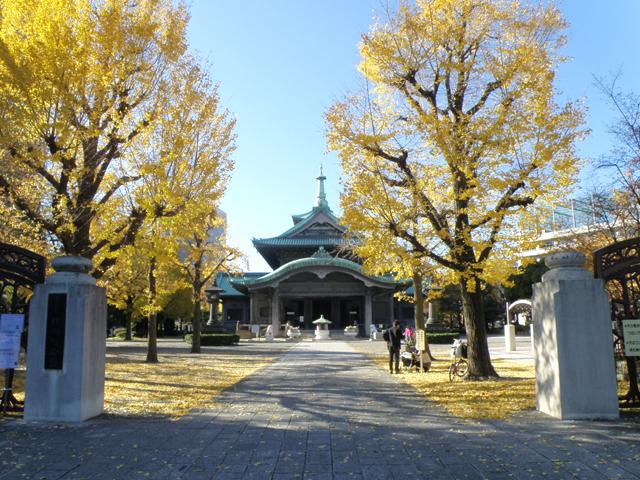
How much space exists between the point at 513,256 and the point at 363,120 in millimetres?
5012

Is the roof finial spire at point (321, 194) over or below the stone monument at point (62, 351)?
over

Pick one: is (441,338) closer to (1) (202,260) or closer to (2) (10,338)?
(1) (202,260)

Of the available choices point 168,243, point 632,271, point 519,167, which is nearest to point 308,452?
point 632,271

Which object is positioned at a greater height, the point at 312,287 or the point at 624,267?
the point at 312,287

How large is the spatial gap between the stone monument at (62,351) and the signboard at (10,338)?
51 centimetres

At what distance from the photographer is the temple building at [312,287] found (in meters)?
39.7

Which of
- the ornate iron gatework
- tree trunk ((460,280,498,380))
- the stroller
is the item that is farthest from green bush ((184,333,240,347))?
the ornate iron gatework

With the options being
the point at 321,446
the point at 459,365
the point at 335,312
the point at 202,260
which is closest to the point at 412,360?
the point at 459,365

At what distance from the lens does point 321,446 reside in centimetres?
619

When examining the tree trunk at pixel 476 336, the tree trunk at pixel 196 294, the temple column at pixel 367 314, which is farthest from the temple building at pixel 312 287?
the tree trunk at pixel 476 336

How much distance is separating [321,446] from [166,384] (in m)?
7.68

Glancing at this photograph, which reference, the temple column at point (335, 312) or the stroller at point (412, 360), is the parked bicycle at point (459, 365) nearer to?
the stroller at point (412, 360)

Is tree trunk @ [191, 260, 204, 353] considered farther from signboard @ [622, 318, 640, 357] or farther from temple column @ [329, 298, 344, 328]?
temple column @ [329, 298, 344, 328]

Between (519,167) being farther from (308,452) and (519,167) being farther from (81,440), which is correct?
(81,440)
